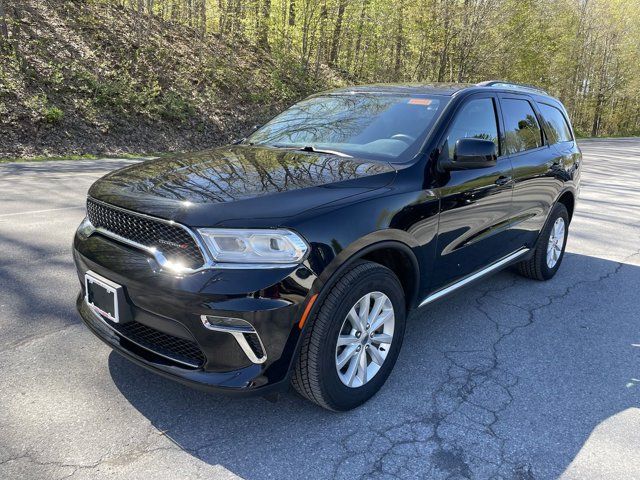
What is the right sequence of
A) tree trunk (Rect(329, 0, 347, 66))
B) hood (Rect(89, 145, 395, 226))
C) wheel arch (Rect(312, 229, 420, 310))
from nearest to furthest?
1. hood (Rect(89, 145, 395, 226))
2. wheel arch (Rect(312, 229, 420, 310))
3. tree trunk (Rect(329, 0, 347, 66))

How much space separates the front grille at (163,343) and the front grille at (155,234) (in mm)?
391

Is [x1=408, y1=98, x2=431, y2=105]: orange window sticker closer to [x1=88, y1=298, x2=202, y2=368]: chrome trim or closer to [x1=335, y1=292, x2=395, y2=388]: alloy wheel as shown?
[x1=335, y1=292, x2=395, y2=388]: alloy wheel

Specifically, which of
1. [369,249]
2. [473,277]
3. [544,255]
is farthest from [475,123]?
[544,255]

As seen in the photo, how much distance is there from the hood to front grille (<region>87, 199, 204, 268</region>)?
5 cm

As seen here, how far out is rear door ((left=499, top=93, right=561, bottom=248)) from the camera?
413 cm

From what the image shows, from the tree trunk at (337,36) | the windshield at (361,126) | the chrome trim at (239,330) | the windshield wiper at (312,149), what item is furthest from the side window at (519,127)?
the tree trunk at (337,36)

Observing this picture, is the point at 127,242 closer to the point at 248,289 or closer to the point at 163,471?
the point at 248,289

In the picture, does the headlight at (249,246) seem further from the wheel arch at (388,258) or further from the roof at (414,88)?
the roof at (414,88)

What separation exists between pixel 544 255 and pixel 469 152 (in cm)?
226

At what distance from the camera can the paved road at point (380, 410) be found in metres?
2.36

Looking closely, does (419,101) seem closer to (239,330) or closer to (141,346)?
(239,330)

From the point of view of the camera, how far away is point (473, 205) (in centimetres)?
350

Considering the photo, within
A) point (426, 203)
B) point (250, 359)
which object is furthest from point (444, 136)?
point (250, 359)

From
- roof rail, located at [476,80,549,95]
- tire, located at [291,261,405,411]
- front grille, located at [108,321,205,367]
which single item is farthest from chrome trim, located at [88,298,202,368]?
roof rail, located at [476,80,549,95]
